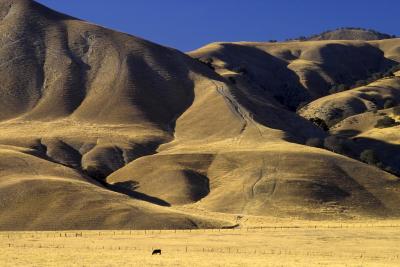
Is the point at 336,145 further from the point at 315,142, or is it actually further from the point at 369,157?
the point at 369,157

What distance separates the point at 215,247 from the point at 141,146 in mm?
81696

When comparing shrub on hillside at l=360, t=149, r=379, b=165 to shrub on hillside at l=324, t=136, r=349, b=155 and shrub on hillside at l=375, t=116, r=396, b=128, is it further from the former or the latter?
shrub on hillside at l=375, t=116, r=396, b=128

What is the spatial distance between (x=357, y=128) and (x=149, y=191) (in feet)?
289

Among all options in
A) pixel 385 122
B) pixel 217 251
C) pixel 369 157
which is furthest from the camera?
pixel 385 122

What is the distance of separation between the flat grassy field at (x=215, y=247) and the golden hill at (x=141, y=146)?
1019 cm

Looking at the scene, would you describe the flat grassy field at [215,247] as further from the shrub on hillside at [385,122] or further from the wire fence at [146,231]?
the shrub on hillside at [385,122]

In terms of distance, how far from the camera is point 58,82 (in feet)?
574

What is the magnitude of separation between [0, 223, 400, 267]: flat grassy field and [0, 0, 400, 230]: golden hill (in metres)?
10.2

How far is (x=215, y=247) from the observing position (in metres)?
64.3

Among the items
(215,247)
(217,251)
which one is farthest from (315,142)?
(217,251)

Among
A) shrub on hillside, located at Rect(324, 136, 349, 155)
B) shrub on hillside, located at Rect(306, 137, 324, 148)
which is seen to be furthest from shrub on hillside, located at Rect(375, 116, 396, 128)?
shrub on hillside, located at Rect(306, 137, 324, 148)

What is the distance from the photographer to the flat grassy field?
5050 cm

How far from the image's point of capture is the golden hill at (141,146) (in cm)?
9525

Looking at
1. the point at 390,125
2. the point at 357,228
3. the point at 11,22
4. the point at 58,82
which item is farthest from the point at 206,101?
the point at 357,228
